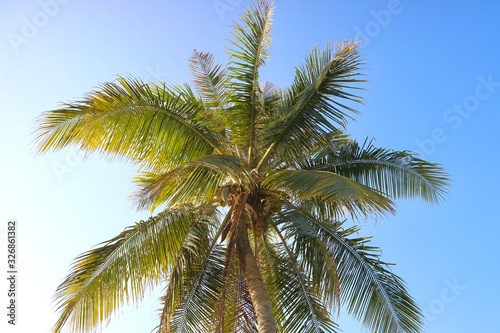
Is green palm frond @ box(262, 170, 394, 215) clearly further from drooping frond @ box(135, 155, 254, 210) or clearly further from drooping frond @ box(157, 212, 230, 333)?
drooping frond @ box(157, 212, 230, 333)

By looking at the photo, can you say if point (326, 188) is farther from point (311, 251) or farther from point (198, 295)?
point (198, 295)

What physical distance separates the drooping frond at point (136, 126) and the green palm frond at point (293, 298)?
227 cm

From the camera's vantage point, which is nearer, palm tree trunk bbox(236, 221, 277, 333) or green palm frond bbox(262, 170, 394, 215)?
green palm frond bbox(262, 170, 394, 215)

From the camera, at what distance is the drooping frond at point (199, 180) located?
880cm

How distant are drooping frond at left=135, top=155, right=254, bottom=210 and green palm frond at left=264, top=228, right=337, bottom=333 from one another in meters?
1.84

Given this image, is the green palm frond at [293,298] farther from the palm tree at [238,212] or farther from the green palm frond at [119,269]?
the green palm frond at [119,269]

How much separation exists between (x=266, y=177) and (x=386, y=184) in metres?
2.65

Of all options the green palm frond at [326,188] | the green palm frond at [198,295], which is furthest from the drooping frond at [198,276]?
the green palm frond at [326,188]

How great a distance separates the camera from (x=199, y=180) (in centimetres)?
962

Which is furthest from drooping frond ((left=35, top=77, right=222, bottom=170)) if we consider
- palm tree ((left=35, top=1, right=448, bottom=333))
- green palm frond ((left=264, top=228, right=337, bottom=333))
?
green palm frond ((left=264, top=228, right=337, bottom=333))

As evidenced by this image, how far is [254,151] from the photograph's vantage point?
10.9 metres

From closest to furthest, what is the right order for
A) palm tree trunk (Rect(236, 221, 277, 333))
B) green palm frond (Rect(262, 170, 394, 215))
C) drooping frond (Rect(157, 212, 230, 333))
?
Result: green palm frond (Rect(262, 170, 394, 215)) → palm tree trunk (Rect(236, 221, 277, 333)) → drooping frond (Rect(157, 212, 230, 333))

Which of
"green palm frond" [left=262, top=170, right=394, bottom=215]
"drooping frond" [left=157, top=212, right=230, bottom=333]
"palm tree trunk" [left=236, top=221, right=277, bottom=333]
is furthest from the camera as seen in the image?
"drooping frond" [left=157, top=212, right=230, bottom=333]

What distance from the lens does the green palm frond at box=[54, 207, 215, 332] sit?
378 inches
